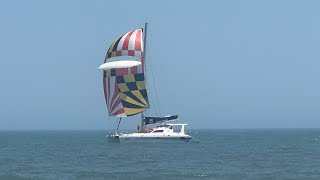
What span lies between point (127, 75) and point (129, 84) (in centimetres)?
115

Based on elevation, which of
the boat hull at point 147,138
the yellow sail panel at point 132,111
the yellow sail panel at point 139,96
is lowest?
the boat hull at point 147,138

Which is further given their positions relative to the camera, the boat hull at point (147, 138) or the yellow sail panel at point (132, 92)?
the yellow sail panel at point (132, 92)

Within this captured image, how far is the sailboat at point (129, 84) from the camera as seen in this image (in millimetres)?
81500

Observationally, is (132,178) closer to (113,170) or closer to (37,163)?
(113,170)

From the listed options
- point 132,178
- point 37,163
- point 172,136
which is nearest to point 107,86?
point 172,136

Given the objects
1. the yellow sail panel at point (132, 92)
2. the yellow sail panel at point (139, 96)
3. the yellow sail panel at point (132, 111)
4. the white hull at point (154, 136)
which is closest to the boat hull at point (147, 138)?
the white hull at point (154, 136)

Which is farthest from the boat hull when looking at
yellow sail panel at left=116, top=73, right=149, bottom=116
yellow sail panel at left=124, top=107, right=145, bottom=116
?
yellow sail panel at left=116, top=73, right=149, bottom=116

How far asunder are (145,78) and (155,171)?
38.7m

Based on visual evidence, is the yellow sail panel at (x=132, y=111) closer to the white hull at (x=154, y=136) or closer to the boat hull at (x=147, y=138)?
the white hull at (x=154, y=136)

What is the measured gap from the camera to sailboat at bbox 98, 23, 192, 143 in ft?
267

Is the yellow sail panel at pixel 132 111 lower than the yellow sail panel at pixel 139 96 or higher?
lower

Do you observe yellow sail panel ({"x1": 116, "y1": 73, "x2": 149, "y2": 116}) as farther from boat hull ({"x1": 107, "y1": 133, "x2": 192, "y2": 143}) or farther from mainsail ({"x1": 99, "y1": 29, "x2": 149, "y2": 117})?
boat hull ({"x1": 107, "y1": 133, "x2": 192, "y2": 143})

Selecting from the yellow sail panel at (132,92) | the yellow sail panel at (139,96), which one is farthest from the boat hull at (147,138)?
the yellow sail panel at (139,96)

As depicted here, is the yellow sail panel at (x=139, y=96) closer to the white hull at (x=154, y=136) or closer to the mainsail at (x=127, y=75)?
the mainsail at (x=127, y=75)
